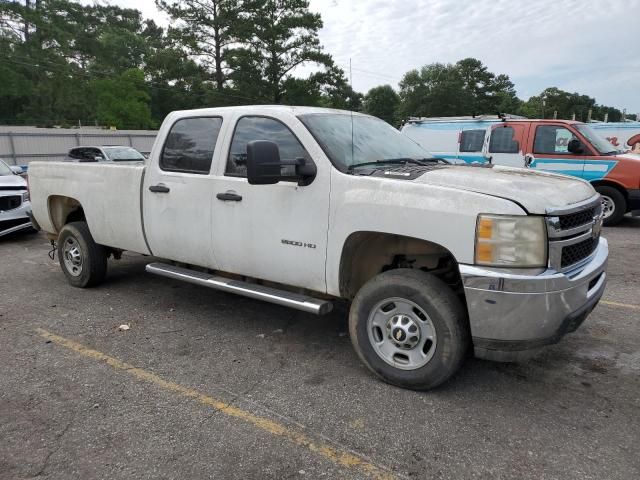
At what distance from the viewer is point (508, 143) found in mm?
10289

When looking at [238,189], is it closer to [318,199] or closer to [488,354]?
[318,199]

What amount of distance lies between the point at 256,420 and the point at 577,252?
2.29 m

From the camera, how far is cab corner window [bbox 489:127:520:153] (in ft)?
33.5

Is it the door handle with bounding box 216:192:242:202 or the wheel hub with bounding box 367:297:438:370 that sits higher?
the door handle with bounding box 216:192:242:202

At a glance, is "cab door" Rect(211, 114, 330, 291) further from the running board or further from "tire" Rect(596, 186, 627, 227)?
"tire" Rect(596, 186, 627, 227)

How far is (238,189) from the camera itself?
397 centimetres

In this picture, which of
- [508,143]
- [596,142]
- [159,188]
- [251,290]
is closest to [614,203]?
[596,142]

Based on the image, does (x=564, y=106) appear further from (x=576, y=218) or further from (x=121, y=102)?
(x=576, y=218)

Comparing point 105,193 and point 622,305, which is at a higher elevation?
point 105,193

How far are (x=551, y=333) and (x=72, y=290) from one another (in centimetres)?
505

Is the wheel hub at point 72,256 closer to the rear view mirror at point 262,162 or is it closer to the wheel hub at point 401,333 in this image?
the rear view mirror at point 262,162

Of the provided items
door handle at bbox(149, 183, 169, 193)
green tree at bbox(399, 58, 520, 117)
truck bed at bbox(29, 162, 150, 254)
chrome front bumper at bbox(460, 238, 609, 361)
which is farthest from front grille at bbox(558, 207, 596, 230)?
green tree at bbox(399, 58, 520, 117)

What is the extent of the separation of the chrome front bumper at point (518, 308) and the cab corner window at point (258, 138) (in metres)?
1.62

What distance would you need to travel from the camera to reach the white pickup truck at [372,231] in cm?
287
